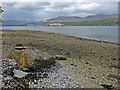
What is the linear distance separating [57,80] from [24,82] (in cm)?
260

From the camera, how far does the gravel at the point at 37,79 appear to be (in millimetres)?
9464

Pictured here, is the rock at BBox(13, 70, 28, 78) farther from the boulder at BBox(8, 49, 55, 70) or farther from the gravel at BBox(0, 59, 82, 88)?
the boulder at BBox(8, 49, 55, 70)

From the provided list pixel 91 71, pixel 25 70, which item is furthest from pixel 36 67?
pixel 91 71

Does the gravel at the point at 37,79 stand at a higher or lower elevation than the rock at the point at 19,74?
lower

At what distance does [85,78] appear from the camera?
462 inches

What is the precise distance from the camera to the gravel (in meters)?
9.46

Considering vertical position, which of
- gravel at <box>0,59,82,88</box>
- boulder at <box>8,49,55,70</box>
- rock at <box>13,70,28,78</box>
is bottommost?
gravel at <box>0,59,82,88</box>

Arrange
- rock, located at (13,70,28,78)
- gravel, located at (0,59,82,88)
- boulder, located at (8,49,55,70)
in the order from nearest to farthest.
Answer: gravel, located at (0,59,82,88)
rock, located at (13,70,28,78)
boulder, located at (8,49,55,70)

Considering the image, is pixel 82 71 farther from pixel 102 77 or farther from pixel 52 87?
pixel 52 87

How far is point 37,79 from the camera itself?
407 inches

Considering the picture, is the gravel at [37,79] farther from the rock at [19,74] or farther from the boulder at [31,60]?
the boulder at [31,60]

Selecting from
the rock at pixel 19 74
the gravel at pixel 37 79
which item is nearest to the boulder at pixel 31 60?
the gravel at pixel 37 79

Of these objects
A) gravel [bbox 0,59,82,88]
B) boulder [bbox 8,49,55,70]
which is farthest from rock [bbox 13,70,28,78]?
boulder [bbox 8,49,55,70]

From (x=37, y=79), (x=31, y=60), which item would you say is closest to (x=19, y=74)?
(x=37, y=79)
